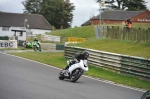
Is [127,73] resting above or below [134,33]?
below

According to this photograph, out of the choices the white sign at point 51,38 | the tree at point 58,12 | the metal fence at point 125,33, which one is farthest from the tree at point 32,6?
the metal fence at point 125,33

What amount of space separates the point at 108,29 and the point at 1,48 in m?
14.7

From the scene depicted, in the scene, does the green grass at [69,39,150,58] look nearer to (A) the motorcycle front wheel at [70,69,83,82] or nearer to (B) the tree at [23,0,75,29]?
A: (A) the motorcycle front wheel at [70,69,83,82]

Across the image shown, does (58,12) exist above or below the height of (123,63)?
above

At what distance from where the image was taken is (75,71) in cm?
1616

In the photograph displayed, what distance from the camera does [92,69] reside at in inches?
905

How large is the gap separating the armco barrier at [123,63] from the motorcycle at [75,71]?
4.11 metres

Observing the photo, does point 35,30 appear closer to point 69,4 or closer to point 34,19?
point 34,19

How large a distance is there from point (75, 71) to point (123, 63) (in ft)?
16.5

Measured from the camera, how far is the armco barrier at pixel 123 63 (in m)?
18.7

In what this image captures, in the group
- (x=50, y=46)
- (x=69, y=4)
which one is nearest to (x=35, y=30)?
(x=69, y=4)

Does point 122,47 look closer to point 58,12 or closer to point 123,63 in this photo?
point 123,63

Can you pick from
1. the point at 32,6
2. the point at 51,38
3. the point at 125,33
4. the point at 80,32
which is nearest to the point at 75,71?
the point at 125,33

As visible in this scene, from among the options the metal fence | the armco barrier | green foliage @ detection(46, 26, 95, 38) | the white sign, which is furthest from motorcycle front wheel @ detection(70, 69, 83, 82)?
green foliage @ detection(46, 26, 95, 38)
